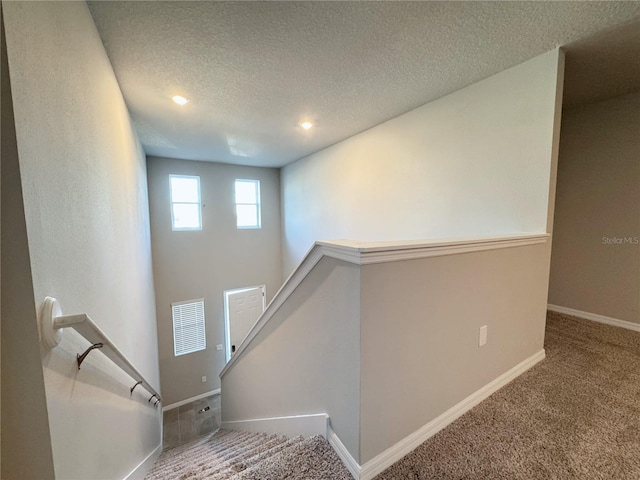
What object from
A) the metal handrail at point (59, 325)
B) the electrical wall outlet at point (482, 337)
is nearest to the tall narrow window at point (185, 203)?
the metal handrail at point (59, 325)

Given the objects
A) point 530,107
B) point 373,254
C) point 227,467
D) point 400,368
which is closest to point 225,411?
point 227,467

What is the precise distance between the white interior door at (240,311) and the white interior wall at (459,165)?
A: 283cm

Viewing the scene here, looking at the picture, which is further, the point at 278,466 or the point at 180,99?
the point at 180,99

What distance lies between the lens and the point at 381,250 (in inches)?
43.8

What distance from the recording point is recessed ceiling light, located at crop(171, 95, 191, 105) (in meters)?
2.48

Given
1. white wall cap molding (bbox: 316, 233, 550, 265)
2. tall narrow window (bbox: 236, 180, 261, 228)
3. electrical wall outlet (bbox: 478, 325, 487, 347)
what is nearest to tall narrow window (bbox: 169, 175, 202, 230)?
tall narrow window (bbox: 236, 180, 261, 228)

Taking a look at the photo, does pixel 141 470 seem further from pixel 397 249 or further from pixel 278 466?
pixel 397 249

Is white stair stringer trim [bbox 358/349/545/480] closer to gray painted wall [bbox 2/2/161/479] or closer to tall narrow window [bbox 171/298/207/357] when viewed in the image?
gray painted wall [bbox 2/2/161/479]

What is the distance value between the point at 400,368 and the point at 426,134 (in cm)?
240

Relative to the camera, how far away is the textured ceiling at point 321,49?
1.52 meters

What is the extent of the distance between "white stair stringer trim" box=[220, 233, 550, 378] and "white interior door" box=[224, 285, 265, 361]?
3.93m

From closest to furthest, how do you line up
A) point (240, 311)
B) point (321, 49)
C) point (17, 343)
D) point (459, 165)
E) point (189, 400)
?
point (17, 343)
point (321, 49)
point (459, 165)
point (189, 400)
point (240, 311)

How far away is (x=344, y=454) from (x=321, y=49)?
2.48 meters

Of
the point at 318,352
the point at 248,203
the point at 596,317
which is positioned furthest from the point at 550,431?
the point at 248,203
